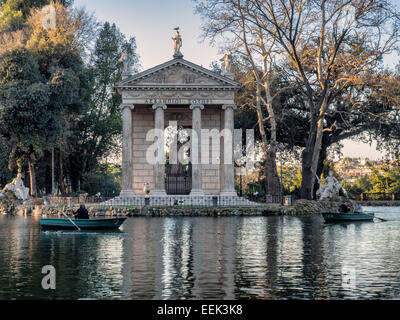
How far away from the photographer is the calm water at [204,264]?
14102 millimetres

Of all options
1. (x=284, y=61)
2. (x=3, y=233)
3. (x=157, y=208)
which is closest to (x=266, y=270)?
(x=3, y=233)


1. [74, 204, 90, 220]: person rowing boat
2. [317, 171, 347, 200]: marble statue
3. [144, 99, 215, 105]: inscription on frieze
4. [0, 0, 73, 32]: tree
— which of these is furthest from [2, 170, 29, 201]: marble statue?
[317, 171, 347, 200]: marble statue

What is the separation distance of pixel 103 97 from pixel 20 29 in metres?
14.8

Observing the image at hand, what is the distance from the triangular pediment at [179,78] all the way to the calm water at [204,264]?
81.1 ft

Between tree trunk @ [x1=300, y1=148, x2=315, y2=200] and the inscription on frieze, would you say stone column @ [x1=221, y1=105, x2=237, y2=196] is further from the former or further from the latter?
tree trunk @ [x1=300, y1=148, x2=315, y2=200]

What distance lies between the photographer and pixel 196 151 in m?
53.5

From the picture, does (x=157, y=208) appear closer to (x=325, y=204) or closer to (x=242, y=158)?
(x=325, y=204)

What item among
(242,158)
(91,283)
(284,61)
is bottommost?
(91,283)

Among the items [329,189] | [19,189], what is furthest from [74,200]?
[329,189]

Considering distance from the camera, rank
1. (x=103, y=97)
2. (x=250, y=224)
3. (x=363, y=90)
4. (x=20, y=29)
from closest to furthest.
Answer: (x=250, y=224), (x=363, y=90), (x=20, y=29), (x=103, y=97)

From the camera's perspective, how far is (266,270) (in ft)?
56.7

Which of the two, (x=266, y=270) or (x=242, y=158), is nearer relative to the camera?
(x=266, y=270)

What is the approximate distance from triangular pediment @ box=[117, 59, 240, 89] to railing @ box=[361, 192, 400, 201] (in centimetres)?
3475

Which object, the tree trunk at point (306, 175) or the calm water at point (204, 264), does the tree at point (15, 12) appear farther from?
the calm water at point (204, 264)
